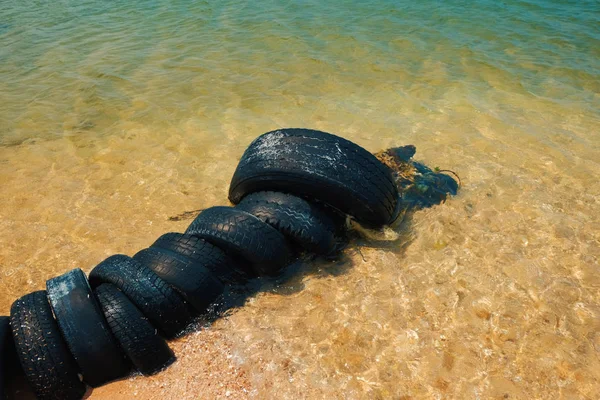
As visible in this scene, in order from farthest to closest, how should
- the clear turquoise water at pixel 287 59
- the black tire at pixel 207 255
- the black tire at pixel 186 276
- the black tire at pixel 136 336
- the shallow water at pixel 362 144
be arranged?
the clear turquoise water at pixel 287 59 → the black tire at pixel 207 255 → the black tire at pixel 186 276 → the shallow water at pixel 362 144 → the black tire at pixel 136 336

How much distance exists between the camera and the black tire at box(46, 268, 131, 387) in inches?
142

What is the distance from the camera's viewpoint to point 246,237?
14.9 ft

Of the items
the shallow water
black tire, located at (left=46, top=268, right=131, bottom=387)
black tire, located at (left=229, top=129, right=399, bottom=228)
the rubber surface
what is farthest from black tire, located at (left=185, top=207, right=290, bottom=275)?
the rubber surface

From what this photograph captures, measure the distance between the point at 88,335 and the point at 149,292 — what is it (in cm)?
59

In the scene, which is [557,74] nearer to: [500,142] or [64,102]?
[500,142]

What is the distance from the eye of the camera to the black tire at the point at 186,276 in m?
4.19

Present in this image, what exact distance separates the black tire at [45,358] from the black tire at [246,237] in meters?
1.56

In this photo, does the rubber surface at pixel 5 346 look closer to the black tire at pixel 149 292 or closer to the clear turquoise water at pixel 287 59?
the black tire at pixel 149 292

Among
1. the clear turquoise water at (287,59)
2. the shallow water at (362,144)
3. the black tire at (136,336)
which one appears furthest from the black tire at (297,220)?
the clear turquoise water at (287,59)

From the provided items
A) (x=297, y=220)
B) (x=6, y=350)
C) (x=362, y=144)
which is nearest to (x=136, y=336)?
(x=6, y=350)

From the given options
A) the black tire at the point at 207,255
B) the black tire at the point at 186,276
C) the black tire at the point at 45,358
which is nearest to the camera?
the black tire at the point at 45,358

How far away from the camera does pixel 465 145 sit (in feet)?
24.6

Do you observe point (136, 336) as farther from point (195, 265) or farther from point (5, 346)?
point (5, 346)

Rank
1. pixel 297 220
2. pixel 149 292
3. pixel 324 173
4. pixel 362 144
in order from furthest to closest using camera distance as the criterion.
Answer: pixel 362 144, pixel 324 173, pixel 297 220, pixel 149 292
